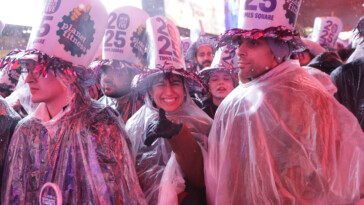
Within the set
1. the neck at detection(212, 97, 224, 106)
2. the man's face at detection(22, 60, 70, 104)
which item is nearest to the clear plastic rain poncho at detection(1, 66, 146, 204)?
the man's face at detection(22, 60, 70, 104)

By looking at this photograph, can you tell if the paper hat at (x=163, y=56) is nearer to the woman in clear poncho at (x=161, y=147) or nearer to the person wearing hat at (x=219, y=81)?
the woman in clear poncho at (x=161, y=147)

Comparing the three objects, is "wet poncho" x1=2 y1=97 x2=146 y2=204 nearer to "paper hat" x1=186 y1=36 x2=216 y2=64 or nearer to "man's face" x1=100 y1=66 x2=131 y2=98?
"man's face" x1=100 y1=66 x2=131 y2=98

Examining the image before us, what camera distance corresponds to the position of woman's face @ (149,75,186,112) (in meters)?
2.48

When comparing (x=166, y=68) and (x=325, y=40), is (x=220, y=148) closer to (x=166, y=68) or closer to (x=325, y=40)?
(x=166, y=68)

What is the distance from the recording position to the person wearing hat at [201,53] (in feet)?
16.8

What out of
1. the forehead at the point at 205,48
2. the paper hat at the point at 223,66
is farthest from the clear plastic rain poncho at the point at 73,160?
the forehead at the point at 205,48

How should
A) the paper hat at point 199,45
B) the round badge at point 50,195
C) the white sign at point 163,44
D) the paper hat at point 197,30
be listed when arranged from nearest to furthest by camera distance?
Answer: the round badge at point 50,195 → the white sign at point 163,44 → the paper hat at point 199,45 → the paper hat at point 197,30

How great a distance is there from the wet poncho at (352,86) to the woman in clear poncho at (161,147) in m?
1.34

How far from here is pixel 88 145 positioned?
1.85m

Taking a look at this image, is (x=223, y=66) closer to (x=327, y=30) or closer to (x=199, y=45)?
(x=199, y=45)

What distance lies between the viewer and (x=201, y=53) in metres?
5.17

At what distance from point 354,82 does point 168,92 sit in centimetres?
167

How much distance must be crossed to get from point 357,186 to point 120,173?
1304 millimetres

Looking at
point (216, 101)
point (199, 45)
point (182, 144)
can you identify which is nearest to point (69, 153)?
point (182, 144)
